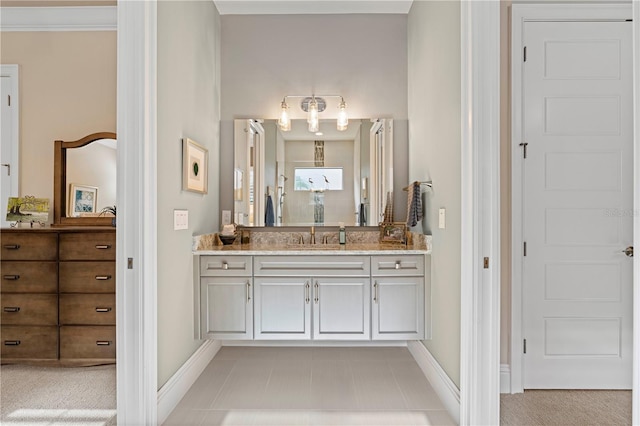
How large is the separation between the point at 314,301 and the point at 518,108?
178 centimetres

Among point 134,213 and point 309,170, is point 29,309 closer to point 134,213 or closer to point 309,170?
point 134,213

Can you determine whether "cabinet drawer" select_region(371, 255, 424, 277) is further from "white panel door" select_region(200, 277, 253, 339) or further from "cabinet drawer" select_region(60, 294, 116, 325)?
"cabinet drawer" select_region(60, 294, 116, 325)

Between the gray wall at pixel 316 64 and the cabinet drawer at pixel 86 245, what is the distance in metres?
0.92

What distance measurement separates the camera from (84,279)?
105 inches

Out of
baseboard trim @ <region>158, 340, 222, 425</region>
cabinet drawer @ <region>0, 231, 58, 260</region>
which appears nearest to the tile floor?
baseboard trim @ <region>158, 340, 222, 425</region>

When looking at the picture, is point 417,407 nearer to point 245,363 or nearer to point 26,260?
point 245,363

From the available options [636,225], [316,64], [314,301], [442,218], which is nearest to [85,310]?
[314,301]

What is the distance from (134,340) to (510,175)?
2271 mm

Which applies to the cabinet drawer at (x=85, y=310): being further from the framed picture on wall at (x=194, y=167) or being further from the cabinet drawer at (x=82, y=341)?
the framed picture on wall at (x=194, y=167)

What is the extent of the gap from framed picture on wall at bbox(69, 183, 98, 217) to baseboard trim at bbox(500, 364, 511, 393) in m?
3.16

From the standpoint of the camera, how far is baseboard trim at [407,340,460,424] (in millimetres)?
2053

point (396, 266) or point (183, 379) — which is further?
point (396, 266)

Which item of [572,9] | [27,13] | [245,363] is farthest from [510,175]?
[27,13]

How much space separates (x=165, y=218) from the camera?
2119 millimetres
